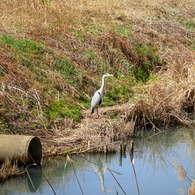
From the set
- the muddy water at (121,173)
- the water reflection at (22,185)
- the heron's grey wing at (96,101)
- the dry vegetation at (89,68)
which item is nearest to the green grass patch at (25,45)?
the dry vegetation at (89,68)

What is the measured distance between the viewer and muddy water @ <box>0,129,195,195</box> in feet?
28.8

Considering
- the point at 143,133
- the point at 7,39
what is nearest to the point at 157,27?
the point at 7,39

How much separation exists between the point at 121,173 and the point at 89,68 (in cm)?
662

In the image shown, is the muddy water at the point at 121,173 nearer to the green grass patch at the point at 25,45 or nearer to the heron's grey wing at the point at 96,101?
the heron's grey wing at the point at 96,101

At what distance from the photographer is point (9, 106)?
454 inches

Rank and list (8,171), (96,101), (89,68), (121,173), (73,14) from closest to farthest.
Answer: (8,171)
(121,173)
(96,101)
(89,68)
(73,14)

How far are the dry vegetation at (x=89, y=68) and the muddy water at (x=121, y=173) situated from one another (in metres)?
0.45

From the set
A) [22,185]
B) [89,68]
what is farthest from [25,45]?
[22,185]

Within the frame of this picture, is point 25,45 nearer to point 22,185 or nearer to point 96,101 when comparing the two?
point 96,101

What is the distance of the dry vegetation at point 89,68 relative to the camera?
11.5m

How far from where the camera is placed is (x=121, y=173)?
972 centimetres

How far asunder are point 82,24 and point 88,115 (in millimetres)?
6753

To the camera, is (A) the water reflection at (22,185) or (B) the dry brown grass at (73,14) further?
(B) the dry brown grass at (73,14)

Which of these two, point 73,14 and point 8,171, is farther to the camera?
point 73,14
